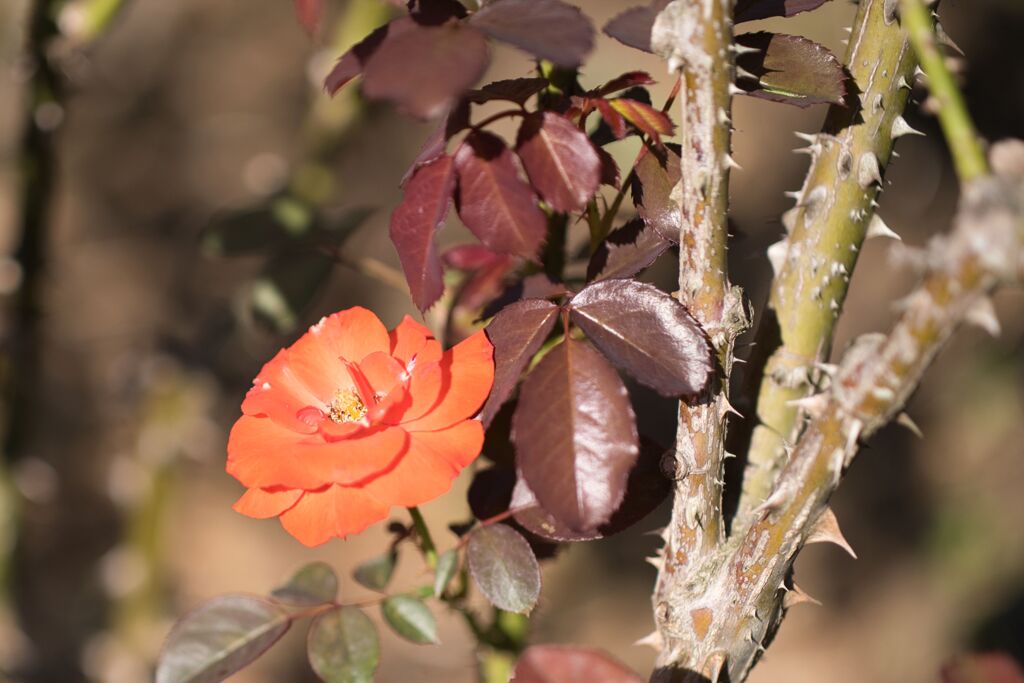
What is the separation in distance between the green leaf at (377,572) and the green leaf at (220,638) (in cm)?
11

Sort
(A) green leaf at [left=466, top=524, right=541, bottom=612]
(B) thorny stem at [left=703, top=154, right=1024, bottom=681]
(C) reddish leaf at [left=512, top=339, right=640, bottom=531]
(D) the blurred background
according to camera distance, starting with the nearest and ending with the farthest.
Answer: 1. (B) thorny stem at [left=703, top=154, right=1024, bottom=681]
2. (C) reddish leaf at [left=512, top=339, right=640, bottom=531]
3. (A) green leaf at [left=466, top=524, right=541, bottom=612]
4. (D) the blurred background

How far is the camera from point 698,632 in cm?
59

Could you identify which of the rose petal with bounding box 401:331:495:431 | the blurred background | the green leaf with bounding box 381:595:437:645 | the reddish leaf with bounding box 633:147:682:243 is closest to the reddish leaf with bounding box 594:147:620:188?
the reddish leaf with bounding box 633:147:682:243

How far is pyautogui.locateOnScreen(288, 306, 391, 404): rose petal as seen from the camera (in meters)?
0.63

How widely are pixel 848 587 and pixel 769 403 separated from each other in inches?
69.0

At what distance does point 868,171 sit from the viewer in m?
0.62

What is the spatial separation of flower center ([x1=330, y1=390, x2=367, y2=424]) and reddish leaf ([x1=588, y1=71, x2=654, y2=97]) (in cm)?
28

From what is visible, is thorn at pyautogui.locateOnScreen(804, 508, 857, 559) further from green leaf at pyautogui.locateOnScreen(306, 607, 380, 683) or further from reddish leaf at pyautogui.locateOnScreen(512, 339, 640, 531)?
green leaf at pyautogui.locateOnScreen(306, 607, 380, 683)

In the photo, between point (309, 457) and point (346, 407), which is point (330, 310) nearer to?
point (346, 407)

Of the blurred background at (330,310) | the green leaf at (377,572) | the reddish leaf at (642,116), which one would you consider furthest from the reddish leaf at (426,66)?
the blurred background at (330,310)

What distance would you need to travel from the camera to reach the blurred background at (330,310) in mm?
2037

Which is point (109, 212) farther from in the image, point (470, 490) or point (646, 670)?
point (470, 490)

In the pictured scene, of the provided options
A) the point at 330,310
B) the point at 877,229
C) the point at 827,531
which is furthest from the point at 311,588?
the point at 330,310

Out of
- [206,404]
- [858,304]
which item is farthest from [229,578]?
[858,304]
